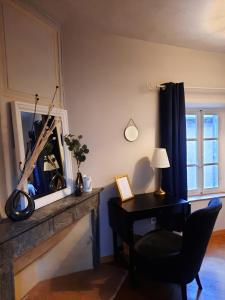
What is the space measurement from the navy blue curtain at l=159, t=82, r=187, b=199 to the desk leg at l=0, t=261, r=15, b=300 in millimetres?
1877

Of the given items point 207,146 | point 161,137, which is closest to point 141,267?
point 161,137

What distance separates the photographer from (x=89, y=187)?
2.35 m

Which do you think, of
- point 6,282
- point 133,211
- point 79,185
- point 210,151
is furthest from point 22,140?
point 210,151

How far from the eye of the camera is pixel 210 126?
3.37 m

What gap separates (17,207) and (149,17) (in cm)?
199

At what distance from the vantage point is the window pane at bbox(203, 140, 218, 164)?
3363mm

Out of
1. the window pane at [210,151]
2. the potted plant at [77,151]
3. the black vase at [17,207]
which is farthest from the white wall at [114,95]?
the black vase at [17,207]

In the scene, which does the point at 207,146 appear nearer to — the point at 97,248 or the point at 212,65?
the point at 212,65

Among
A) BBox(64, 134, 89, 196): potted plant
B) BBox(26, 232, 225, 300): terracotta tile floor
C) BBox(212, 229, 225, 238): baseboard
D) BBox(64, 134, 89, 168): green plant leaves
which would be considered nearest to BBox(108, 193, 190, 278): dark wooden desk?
BBox(26, 232, 225, 300): terracotta tile floor

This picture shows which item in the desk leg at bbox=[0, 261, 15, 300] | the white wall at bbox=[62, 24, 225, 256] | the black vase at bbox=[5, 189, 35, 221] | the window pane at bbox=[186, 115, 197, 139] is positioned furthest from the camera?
the window pane at bbox=[186, 115, 197, 139]

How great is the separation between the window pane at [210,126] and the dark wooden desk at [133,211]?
131 cm

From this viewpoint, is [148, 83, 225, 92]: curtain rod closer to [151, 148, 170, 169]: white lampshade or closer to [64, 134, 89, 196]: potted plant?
[151, 148, 170, 169]: white lampshade

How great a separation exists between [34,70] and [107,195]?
4.94 feet

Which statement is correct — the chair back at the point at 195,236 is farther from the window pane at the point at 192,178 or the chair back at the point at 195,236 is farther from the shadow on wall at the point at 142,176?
the window pane at the point at 192,178
